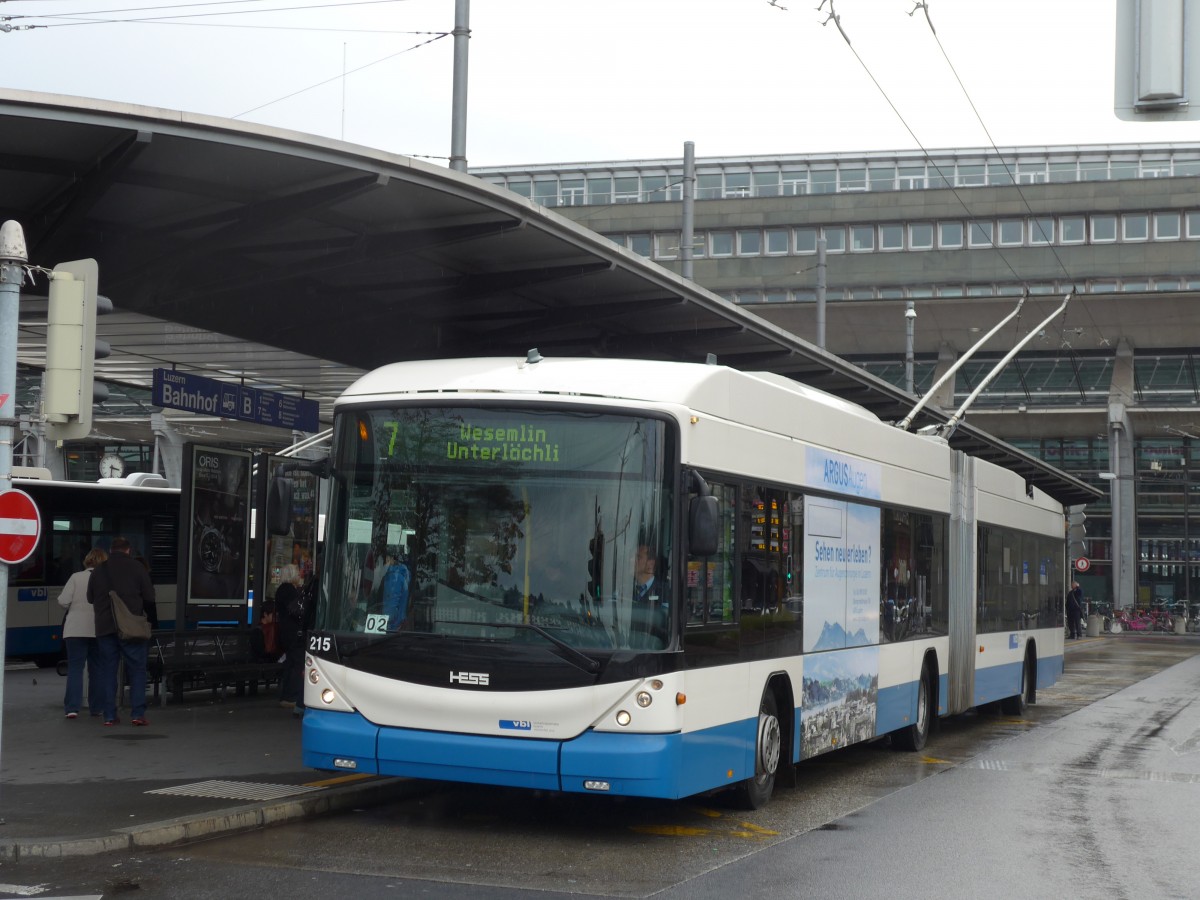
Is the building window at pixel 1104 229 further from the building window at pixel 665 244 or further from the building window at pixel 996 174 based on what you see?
the building window at pixel 665 244

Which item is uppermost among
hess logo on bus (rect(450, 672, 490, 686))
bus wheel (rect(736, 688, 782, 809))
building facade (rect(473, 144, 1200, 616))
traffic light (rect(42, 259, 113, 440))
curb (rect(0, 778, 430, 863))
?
building facade (rect(473, 144, 1200, 616))

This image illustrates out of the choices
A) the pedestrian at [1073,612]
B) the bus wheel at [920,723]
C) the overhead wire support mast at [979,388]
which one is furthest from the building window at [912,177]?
the bus wheel at [920,723]

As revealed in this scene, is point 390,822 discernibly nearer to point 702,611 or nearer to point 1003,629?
point 702,611

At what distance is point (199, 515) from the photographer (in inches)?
659

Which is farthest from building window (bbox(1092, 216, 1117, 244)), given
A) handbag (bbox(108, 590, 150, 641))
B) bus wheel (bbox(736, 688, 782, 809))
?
bus wheel (bbox(736, 688, 782, 809))

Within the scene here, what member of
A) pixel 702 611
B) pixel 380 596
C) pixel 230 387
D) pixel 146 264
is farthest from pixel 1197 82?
pixel 230 387

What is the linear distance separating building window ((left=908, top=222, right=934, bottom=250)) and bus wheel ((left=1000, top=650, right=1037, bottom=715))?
3768cm

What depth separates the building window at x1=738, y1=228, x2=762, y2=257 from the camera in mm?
58312

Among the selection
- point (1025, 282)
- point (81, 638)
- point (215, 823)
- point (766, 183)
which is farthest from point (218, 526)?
point (766, 183)

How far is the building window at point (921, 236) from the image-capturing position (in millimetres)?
56531

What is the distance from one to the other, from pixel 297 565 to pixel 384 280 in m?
4.52

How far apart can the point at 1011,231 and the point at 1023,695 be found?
38267 millimetres

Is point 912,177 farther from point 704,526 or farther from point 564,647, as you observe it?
point 564,647

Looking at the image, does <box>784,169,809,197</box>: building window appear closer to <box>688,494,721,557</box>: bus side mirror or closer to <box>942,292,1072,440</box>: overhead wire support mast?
<box>942,292,1072,440</box>: overhead wire support mast
